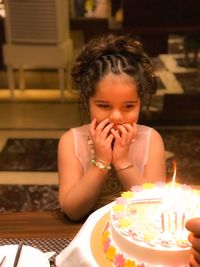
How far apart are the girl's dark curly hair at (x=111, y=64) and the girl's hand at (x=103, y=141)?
13 centimetres

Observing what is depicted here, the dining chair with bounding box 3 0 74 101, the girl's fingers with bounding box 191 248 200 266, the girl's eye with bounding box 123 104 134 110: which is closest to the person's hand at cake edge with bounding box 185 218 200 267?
the girl's fingers with bounding box 191 248 200 266

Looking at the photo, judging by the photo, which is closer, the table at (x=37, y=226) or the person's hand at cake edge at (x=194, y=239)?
the person's hand at cake edge at (x=194, y=239)

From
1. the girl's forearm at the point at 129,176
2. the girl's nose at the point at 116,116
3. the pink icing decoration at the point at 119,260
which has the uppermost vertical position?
the girl's nose at the point at 116,116

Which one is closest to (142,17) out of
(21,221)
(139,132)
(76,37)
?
(76,37)

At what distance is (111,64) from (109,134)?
25cm

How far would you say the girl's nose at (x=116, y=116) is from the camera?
1.27 metres

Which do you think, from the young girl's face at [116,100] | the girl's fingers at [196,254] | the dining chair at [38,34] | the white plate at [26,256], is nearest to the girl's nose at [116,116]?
the young girl's face at [116,100]

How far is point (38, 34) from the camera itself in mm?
4125

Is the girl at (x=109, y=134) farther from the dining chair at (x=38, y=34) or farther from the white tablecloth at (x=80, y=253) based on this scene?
the dining chair at (x=38, y=34)

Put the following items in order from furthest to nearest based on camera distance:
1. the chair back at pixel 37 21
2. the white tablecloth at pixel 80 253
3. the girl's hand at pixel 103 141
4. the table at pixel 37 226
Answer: the chair back at pixel 37 21, the girl's hand at pixel 103 141, the table at pixel 37 226, the white tablecloth at pixel 80 253

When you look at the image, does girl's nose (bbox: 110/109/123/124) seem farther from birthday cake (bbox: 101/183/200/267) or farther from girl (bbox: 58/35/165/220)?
birthday cake (bbox: 101/183/200/267)

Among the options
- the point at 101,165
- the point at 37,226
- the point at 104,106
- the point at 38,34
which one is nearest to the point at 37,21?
the point at 38,34

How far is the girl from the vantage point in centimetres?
125

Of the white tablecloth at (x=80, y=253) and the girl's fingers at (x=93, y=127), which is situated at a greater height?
the girl's fingers at (x=93, y=127)
